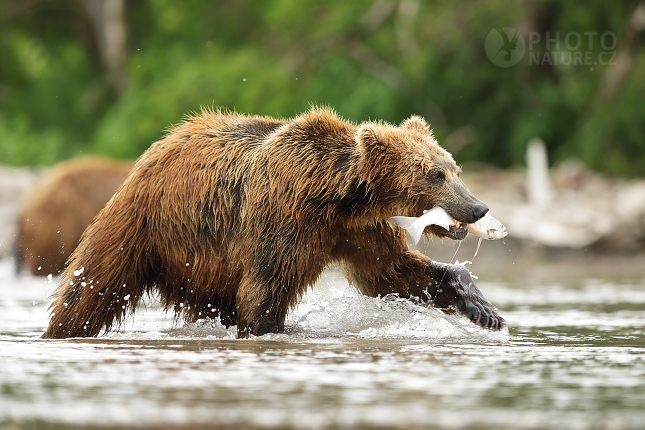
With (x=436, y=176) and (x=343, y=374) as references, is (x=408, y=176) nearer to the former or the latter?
(x=436, y=176)

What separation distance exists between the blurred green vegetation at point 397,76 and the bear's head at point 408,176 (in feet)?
32.0

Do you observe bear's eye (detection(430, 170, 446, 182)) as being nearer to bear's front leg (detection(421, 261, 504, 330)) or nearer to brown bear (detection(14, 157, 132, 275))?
bear's front leg (detection(421, 261, 504, 330))

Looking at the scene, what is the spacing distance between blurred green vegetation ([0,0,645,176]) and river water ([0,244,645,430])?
8.80 metres

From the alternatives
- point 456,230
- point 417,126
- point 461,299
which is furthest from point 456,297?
point 417,126

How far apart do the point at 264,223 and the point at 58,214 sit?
5.89 m

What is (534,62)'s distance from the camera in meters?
17.0

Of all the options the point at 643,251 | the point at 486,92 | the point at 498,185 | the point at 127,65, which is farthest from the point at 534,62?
the point at 127,65

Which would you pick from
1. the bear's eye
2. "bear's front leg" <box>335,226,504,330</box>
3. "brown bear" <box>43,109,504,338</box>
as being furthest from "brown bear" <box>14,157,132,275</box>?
the bear's eye

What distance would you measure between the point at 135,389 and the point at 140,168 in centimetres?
235

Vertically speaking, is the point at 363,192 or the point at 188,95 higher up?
the point at 188,95

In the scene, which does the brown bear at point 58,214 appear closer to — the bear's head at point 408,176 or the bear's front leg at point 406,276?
the bear's front leg at point 406,276

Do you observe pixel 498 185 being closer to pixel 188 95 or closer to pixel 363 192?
pixel 188 95

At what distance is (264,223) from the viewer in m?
5.62

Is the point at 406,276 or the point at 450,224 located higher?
the point at 450,224
